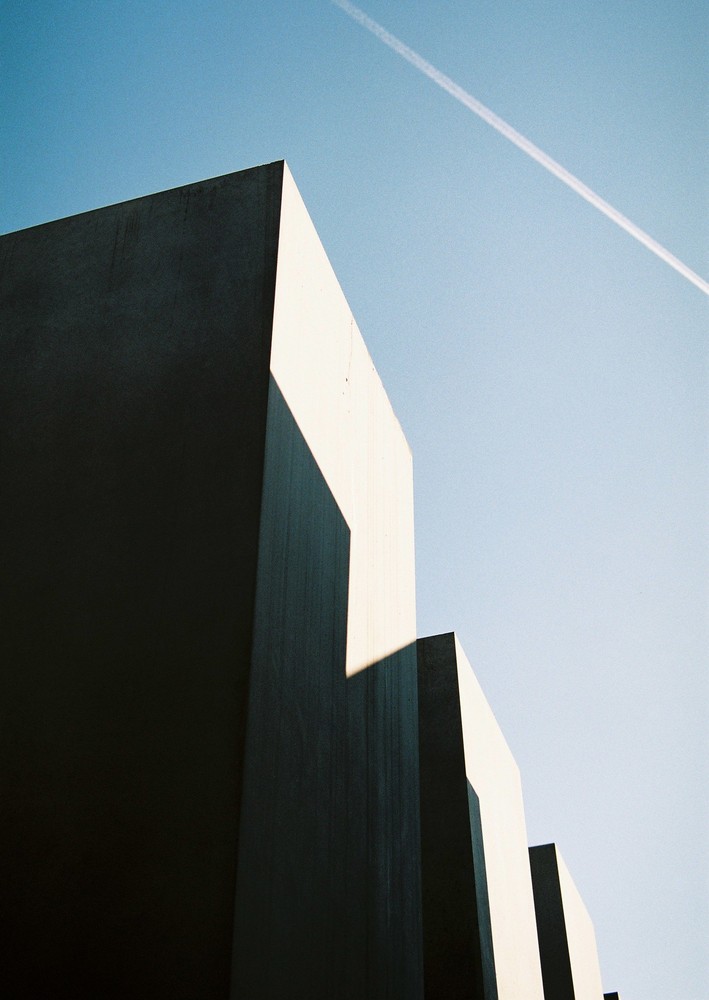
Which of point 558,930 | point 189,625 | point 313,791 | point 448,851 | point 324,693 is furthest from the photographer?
point 558,930

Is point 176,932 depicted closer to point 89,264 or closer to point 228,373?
point 228,373

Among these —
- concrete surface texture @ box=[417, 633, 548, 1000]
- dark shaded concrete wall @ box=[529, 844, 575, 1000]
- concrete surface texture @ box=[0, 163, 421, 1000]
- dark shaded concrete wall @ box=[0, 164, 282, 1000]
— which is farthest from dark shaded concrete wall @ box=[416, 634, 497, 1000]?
dark shaded concrete wall @ box=[529, 844, 575, 1000]

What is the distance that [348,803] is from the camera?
10.4 feet

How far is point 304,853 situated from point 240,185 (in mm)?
2534

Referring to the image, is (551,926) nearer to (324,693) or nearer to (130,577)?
(324,693)

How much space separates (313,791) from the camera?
109 inches

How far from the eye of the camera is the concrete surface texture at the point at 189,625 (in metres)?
2.08

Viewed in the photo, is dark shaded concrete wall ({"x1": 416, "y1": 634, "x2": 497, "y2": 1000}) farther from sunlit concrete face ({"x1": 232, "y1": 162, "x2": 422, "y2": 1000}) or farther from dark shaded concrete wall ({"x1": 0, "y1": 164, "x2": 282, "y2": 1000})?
dark shaded concrete wall ({"x1": 0, "y1": 164, "x2": 282, "y2": 1000})

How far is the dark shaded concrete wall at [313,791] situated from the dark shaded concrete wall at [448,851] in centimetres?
198

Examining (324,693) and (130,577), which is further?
(324,693)

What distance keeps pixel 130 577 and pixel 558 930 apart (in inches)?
479

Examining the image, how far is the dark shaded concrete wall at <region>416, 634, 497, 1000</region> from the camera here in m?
5.78

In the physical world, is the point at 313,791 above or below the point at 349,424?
below

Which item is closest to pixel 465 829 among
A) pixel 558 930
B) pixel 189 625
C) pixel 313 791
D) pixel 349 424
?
pixel 349 424
